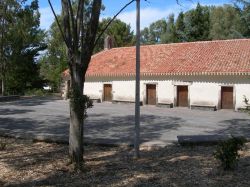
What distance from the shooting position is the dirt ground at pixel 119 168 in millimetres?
7000

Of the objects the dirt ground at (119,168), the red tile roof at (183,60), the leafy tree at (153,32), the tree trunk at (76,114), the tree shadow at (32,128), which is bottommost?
the dirt ground at (119,168)

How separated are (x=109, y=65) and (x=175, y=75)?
7.36 m

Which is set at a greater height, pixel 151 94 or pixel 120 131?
pixel 151 94

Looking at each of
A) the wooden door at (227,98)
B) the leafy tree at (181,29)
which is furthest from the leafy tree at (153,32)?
the wooden door at (227,98)

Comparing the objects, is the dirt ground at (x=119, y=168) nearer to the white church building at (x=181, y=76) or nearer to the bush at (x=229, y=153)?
the bush at (x=229, y=153)

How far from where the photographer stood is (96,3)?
8078mm

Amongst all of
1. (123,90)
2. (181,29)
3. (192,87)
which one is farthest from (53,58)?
(192,87)

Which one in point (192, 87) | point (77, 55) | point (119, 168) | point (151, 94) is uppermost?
point (77, 55)

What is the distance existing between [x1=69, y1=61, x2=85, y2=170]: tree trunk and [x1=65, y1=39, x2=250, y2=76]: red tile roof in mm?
18873

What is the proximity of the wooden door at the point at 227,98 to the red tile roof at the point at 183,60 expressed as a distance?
1.32 metres

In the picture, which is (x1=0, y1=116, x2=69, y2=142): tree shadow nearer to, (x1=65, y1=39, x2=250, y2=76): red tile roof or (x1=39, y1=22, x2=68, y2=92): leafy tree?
(x1=65, y1=39, x2=250, y2=76): red tile roof

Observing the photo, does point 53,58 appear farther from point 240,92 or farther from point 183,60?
point 240,92

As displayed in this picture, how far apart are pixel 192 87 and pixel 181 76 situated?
1.11 m

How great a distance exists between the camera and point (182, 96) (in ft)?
94.8
